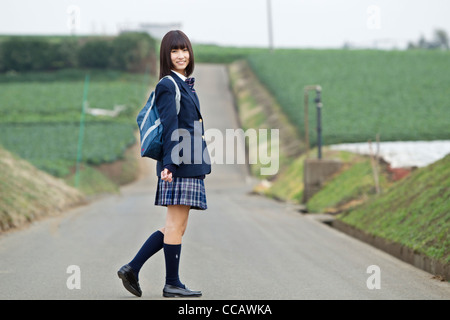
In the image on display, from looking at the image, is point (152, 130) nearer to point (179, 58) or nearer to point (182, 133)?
point (182, 133)

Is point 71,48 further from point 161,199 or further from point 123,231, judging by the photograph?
point 161,199

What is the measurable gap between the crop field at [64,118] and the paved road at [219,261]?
14.3 m

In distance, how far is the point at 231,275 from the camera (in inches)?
331

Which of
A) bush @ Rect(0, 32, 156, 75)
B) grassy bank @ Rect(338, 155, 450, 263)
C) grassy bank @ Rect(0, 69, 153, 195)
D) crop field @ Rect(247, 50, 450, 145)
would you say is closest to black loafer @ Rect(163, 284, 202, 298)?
grassy bank @ Rect(338, 155, 450, 263)

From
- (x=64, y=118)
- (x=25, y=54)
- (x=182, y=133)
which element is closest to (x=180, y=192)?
(x=182, y=133)

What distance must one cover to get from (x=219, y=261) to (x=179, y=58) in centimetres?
340

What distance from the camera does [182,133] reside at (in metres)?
6.73

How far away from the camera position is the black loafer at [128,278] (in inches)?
270

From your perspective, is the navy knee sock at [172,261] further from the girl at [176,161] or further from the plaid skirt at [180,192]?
the plaid skirt at [180,192]

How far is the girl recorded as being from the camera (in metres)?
6.65

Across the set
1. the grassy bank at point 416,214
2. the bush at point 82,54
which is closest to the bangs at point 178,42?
the grassy bank at point 416,214

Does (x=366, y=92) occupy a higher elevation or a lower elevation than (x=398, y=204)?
higher

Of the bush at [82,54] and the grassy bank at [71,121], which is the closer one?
the grassy bank at [71,121]
